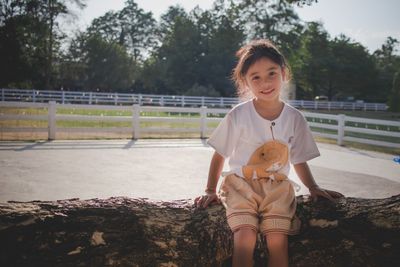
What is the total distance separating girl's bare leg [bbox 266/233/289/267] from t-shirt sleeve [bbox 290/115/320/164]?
1.79 feet

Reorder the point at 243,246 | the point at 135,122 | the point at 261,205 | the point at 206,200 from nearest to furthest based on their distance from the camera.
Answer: the point at 243,246 → the point at 261,205 → the point at 206,200 → the point at 135,122

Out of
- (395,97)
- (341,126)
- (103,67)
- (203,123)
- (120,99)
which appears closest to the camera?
(341,126)

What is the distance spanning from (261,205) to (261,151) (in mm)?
325

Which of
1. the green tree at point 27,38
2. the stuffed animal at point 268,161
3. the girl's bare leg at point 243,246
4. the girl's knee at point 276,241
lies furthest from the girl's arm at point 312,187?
the green tree at point 27,38

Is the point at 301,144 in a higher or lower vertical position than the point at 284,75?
lower

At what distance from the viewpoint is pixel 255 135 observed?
6.40ft

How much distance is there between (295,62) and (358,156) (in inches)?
1413

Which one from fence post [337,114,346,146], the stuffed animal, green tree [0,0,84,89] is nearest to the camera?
the stuffed animal

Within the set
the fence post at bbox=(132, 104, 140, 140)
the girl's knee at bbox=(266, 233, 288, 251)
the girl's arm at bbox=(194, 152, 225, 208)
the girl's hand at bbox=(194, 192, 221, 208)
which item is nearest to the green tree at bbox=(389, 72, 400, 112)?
the fence post at bbox=(132, 104, 140, 140)

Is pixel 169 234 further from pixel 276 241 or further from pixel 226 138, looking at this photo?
pixel 226 138

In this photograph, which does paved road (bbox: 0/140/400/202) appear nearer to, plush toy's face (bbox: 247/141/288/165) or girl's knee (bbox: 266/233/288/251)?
plush toy's face (bbox: 247/141/288/165)

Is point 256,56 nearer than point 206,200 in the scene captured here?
No

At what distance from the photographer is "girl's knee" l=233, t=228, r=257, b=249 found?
1.57 m

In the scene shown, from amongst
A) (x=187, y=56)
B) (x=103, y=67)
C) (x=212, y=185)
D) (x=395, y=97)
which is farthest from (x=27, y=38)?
(x=212, y=185)
